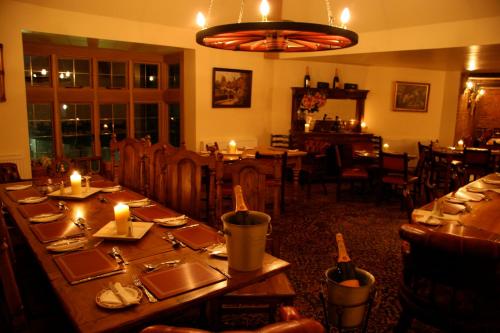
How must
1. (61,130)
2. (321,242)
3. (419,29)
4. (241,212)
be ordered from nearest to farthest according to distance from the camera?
(241,212)
(321,242)
(419,29)
(61,130)

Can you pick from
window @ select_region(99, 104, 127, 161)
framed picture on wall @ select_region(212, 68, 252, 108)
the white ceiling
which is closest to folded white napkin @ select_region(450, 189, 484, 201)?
the white ceiling

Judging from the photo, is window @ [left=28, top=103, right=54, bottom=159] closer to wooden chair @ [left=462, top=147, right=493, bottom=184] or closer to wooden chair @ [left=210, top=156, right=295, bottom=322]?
wooden chair @ [left=210, top=156, right=295, bottom=322]

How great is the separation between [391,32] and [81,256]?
5.34 m

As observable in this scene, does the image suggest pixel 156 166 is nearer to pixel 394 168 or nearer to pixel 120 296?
pixel 120 296

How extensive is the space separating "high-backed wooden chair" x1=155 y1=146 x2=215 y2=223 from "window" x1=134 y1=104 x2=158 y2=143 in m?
3.74

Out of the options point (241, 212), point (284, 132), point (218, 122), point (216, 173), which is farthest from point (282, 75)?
point (241, 212)

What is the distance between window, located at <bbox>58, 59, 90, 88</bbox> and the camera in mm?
5668

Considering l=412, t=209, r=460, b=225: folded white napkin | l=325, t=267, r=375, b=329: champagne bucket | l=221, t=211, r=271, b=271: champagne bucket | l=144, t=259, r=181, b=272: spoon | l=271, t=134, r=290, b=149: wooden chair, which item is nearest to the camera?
l=325, t=267, r=375, b=329: champagne bucket

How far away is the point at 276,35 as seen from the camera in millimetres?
2152

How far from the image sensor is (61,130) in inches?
225

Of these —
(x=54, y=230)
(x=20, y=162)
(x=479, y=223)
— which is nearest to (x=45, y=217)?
(x=54, y=230)

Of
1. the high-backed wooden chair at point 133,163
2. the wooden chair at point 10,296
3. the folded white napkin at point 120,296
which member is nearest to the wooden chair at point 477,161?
the high-backed wooden chair at point 133,163

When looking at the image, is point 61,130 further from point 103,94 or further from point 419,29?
point 419,29

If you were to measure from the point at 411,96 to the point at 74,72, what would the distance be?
21.5ft
